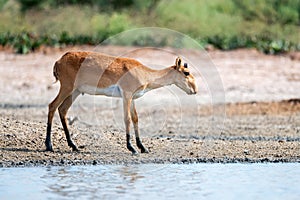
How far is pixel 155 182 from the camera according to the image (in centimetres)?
1125

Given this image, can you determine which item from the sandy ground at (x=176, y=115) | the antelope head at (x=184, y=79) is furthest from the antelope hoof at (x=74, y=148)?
the antelope head at (x=184, y=79)

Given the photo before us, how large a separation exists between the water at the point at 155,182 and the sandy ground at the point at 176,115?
14.3 inches

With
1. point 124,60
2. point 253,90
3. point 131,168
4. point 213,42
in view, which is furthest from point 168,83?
point 213,42

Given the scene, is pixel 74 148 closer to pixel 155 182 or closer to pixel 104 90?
pixel 104 90

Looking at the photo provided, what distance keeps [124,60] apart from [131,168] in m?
1.62

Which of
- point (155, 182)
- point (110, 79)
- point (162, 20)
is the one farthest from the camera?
point (162, 20)

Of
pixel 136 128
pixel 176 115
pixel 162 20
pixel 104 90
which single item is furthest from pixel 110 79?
pixel 162 20

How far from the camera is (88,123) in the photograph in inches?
640

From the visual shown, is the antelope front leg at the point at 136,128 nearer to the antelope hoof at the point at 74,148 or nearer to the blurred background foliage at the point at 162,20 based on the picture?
the antelope hoof at the point at 74,148

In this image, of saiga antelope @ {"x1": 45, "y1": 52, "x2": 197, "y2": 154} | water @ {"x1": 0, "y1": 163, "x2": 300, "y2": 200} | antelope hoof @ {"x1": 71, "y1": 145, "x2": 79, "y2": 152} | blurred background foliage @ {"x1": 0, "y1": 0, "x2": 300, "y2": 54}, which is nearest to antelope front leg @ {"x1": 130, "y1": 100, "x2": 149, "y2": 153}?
saiga antelope @ {"x1": 45, "y1": 52, "x2": 197, "y2": 154}

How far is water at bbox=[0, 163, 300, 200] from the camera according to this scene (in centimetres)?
1061

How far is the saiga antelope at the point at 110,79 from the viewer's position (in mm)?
12539

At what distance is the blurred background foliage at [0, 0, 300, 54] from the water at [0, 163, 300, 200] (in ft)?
43.7

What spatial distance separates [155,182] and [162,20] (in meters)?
18.9
